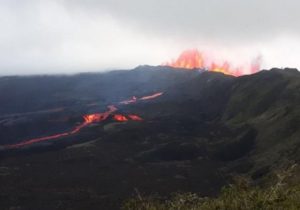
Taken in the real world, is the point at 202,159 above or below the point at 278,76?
below

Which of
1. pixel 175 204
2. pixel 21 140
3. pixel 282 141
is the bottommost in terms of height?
pixel 21 140

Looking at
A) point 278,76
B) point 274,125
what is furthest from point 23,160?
point 278,76

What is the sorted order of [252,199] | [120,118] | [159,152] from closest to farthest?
[252,199] → [159,152] → [120,118]

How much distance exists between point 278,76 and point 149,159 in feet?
244

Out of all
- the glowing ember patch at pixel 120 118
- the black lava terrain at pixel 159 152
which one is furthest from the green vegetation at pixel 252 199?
the glowing ember patch at pixel 120 118

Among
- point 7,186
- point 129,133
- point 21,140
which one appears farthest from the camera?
point 21,140

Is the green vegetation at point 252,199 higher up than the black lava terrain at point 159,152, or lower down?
higher up

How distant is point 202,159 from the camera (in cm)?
13325

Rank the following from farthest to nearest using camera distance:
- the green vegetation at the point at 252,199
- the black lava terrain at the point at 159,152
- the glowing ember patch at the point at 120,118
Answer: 1. the glowing ember patch at the point at 120,118
2. the black lava terrain at the point at 159,152
3. the green vegetation at the point at 252,199

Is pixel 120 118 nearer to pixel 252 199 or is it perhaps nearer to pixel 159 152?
pixel 159 152

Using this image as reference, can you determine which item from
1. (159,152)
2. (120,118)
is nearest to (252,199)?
(159,152)

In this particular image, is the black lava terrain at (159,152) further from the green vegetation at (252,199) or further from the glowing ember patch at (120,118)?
the green vegetation at (252,199)

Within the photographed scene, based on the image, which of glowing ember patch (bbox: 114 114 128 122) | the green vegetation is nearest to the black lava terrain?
glowing ember patch (bbox: 114 114 128 122)

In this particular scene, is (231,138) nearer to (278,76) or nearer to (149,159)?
(149,159)
